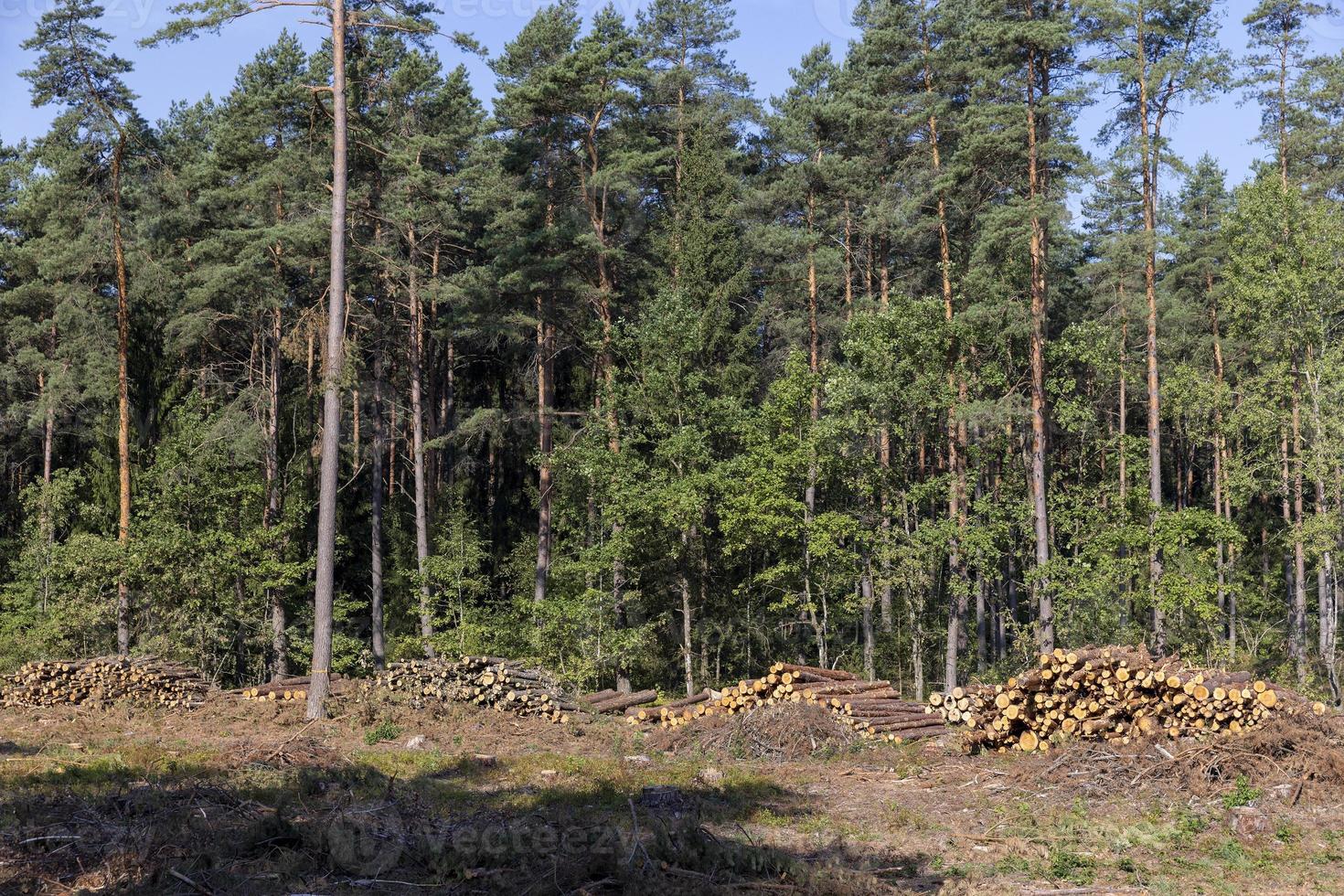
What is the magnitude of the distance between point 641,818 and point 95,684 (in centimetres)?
1483

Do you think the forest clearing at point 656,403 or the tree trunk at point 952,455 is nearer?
the forest clearing at point 656,403

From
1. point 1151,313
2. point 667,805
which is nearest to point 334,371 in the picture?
point 667,805

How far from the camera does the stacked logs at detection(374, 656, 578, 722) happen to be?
19.2m

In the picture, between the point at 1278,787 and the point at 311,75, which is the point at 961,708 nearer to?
the point at 1278,787

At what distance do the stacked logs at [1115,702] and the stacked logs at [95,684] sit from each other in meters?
15.2

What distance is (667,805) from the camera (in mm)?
11492

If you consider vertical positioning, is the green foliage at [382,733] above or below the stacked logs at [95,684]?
below

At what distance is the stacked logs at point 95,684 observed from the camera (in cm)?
2020

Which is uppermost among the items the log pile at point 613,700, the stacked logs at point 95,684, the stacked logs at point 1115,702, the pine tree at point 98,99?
the pine tree at point 98,99

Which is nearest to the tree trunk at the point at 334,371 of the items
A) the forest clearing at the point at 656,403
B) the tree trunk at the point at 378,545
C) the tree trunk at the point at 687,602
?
the forest clearing at the point at 656,403

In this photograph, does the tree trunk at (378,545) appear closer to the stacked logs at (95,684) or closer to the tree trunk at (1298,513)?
the stacked logs at (95,684)

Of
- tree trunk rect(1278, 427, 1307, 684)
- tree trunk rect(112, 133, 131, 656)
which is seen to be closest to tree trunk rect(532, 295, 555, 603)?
tree trunk rect(112, 133, 131, 656)

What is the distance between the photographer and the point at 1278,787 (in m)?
11.2

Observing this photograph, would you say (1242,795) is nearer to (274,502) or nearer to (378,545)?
(378,545)
